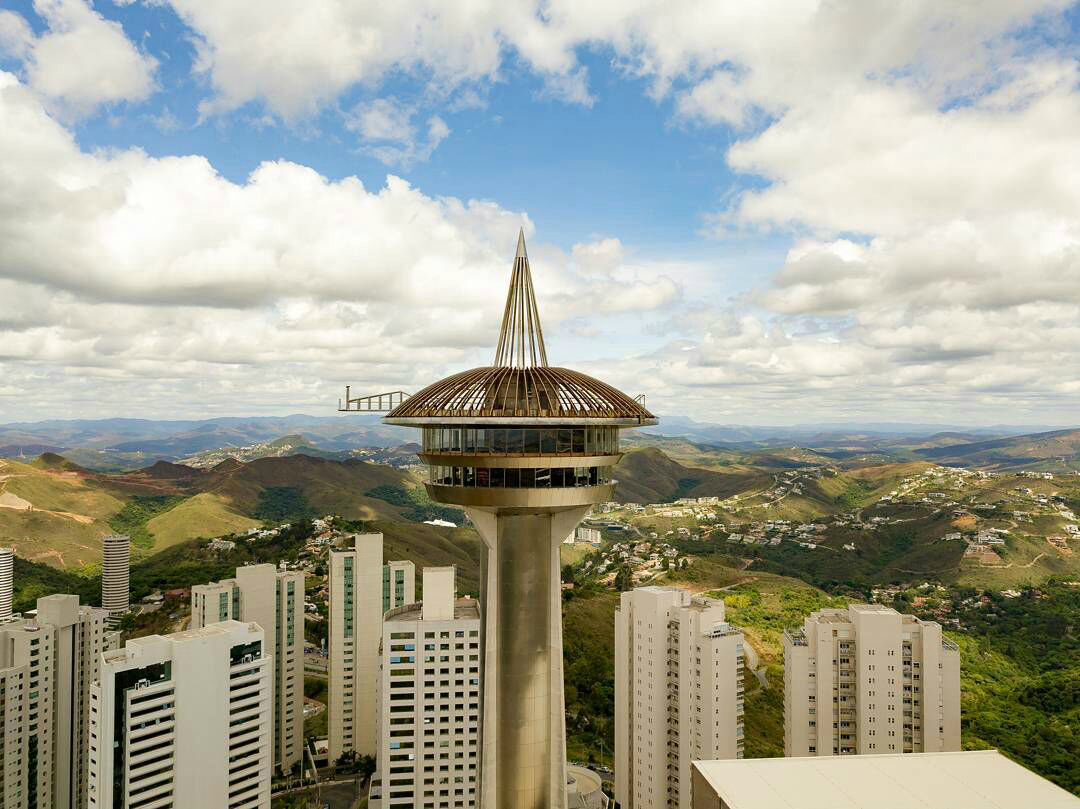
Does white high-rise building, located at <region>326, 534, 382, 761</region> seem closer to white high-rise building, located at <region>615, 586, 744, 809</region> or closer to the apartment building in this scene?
the apartment building

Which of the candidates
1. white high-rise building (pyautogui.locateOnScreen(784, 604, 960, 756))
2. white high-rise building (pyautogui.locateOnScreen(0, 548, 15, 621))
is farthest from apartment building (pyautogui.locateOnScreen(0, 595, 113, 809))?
white high-rise building (pyautogui.locateOnScreen(784, 604, 960, 756))

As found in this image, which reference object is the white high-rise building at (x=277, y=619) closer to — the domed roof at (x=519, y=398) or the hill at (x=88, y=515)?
the domed roof at (x=519, y=398)

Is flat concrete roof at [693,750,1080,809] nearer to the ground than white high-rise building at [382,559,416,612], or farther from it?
farther from it

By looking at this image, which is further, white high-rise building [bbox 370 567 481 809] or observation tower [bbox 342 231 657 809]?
white high-rise building [bbox 370 567 481 809]

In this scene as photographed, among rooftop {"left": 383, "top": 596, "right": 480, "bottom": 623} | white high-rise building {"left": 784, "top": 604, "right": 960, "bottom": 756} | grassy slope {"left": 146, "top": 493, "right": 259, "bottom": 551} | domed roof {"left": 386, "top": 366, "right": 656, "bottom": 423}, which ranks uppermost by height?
domed roof {"left": 386, "top": 366, "right": 656, "bottom": 423}

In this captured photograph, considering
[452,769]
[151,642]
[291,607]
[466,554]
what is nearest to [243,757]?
[151,642]

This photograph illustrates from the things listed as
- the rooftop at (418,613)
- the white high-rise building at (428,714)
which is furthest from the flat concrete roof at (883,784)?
the rooftop at (418,613)

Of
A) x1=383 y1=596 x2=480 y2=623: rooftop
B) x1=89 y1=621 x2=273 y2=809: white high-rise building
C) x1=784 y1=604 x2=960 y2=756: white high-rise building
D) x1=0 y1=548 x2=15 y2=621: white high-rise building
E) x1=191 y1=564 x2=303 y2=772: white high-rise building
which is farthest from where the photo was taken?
x1=0 y1=548 x2=15 y2=621: white high-rise building
